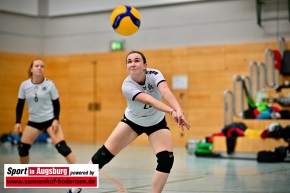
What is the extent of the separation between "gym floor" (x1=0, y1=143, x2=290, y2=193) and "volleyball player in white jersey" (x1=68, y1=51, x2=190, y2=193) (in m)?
1.50

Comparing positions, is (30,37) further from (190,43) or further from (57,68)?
(190,43)

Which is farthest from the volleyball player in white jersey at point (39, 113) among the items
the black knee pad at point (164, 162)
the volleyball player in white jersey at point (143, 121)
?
the black knee pad at point (164, 162)

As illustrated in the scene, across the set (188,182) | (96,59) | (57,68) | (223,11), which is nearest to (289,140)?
(188,182)

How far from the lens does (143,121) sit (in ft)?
22.3

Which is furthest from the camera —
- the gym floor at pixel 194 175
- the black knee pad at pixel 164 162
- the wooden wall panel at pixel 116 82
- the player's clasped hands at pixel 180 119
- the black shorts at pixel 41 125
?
the wooden wall panel at pixel 116 82

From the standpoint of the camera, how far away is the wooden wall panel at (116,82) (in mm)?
18906

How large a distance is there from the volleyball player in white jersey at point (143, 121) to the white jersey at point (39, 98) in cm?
296

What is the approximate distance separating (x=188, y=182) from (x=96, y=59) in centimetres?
1302

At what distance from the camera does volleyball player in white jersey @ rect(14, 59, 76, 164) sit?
9484mm

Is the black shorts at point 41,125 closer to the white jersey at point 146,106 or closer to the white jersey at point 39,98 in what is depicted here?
the white jersey at point 39,98

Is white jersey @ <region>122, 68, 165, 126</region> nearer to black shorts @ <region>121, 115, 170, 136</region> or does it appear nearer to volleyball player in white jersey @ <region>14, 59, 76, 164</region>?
black shorts @ <region>121, 115, 170, 136</region>

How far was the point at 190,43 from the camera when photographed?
19.7 metres

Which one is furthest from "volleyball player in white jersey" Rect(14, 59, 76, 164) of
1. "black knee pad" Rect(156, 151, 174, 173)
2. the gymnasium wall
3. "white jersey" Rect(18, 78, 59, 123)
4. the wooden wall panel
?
the gymnasium wall

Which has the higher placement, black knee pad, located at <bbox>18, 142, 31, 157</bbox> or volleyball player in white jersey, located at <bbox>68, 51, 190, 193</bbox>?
volleyball player in white jersey, located at <bbox>68, 51, 190, 193</bbox>
